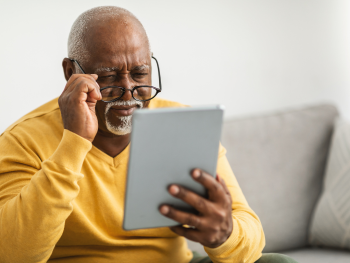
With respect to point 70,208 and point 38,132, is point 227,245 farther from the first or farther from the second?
point 38,132

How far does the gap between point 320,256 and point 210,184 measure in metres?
1.06

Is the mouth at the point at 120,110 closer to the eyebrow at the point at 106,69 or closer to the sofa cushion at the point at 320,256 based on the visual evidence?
the eyebrow at the point at 106,69

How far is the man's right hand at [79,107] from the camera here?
95cm

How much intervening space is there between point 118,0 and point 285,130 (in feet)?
3.25

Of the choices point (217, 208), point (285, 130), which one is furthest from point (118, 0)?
point (217, 208)

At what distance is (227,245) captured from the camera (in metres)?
0.98

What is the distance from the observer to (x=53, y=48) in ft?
5.49

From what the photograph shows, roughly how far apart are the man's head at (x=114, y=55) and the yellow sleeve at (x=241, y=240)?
1.40 ft

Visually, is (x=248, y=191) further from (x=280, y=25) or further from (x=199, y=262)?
(x=280, y=25)

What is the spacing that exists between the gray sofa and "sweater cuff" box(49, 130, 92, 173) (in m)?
0.91

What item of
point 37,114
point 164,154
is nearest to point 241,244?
point 164,154

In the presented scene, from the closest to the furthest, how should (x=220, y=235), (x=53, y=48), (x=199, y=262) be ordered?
(x=220, y=235) < (x=199, y=262) < (x=53, y=48)

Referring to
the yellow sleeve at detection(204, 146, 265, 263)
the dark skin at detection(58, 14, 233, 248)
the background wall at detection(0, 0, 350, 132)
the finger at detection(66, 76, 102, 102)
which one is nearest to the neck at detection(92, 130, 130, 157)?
the dark skin at detection(58, 14, 233, 248)

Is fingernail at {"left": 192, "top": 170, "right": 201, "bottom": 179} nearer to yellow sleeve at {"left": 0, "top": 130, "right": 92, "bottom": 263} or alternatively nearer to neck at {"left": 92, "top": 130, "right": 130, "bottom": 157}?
yellow sleeve at {"left": 0, "top": 130, "right": 92, "bottom": 263}
